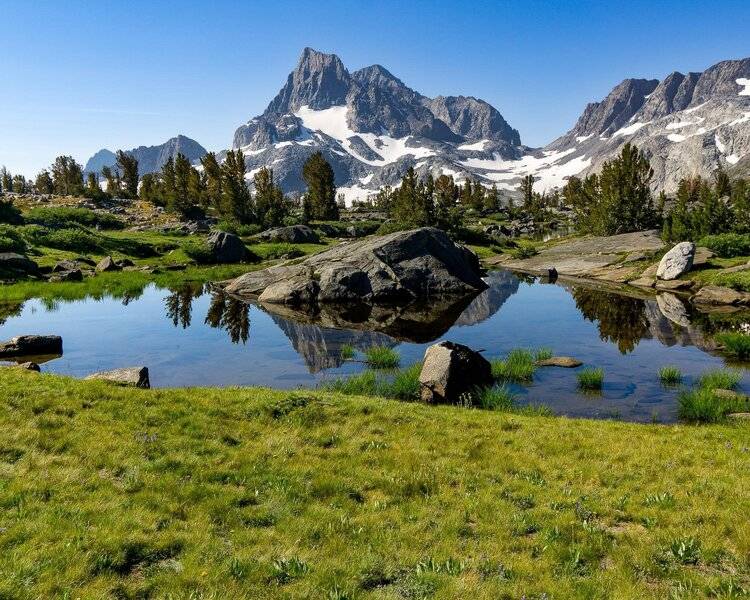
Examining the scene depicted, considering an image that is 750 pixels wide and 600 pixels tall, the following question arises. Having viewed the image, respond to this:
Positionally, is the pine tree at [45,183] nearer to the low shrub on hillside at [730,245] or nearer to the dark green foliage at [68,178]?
the dark green foliage at [68,178]

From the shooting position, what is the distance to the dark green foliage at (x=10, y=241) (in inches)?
2201

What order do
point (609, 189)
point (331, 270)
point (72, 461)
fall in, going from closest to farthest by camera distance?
point (72, 461) < point (331, 270) < point (609, 189)

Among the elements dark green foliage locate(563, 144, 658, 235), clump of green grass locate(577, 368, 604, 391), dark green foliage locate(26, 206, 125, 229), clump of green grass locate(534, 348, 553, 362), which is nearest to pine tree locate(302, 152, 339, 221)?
dark green foliage locate(26, 206, 125, 229)

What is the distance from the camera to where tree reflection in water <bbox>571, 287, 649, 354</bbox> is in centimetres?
3168

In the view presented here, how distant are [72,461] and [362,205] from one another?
175 meters

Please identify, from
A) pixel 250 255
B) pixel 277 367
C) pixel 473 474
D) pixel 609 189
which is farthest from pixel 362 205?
pixel 473 474

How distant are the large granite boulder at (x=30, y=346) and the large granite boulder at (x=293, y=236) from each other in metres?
57.9

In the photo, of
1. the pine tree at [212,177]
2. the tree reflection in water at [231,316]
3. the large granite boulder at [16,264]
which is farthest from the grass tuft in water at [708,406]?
the pine tree at [212,177]

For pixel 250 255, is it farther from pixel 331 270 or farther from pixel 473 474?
pixel 473 474

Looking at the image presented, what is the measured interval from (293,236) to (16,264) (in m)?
41.6

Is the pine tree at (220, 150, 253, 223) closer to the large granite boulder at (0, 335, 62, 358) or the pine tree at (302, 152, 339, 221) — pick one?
the pine tree at (302, 152, 339, 221)

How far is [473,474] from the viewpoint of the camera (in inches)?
511

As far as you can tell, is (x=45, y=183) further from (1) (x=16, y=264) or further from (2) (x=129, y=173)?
(1) (x=16, y=264)

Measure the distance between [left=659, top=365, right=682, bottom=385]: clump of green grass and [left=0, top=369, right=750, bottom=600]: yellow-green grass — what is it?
20.0ft
